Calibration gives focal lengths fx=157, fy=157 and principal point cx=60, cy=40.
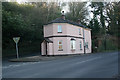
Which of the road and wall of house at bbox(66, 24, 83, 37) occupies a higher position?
wall of house at bbox(66, 24, 83, 37)

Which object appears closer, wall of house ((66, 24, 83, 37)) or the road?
the road

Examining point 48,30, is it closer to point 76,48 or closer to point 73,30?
point 73,30

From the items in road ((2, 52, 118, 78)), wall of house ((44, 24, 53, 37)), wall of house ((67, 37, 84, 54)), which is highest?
wall of house ((44, 24, 53, 37))

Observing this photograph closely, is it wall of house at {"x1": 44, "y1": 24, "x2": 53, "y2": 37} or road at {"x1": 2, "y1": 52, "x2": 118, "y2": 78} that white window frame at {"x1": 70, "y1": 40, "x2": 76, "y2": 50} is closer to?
wall of house at {"x1": 44, "y1": 24, "x2": 53, "y2": 37}

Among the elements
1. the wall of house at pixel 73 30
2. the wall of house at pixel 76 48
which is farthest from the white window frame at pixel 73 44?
the wall of house at pixel 73 30

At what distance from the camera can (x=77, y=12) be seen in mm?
49875

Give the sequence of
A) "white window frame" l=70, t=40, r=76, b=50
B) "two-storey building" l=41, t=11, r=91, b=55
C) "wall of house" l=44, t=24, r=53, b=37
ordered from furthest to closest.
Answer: "white window frame" l=70, t=40, r=76, b=50, "wall of house" l=44, t=24, r=53, b=37, "two-storey building" l=41, t=11, r=91, b=55

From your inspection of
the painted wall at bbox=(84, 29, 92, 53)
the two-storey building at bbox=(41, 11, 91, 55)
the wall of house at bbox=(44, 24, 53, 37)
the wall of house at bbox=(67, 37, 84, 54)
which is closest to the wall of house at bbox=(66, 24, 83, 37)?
the two-storey building at bbox=(41, 11, 91, 55)

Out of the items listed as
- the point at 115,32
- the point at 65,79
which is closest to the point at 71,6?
the point at 65,79

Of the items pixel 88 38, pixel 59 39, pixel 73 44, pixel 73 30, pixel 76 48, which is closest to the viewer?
pixel 59 39

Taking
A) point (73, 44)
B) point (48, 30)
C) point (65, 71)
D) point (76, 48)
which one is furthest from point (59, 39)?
point (65, 71)

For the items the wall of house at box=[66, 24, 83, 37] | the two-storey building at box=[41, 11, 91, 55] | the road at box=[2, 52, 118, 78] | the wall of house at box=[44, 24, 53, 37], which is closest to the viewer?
the road at box=[2, 52, 118, 78]

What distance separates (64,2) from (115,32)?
45229mm

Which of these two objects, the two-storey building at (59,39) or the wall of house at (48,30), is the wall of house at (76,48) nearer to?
the two-storey building at (59,39)
